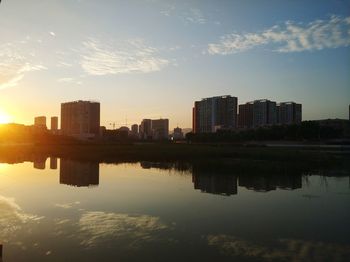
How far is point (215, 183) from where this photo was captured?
3042cm

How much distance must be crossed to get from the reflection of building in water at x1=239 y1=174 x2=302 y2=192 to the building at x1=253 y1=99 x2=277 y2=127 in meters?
156

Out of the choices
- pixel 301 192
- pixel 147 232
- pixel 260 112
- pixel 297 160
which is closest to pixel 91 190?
pixel 147 232

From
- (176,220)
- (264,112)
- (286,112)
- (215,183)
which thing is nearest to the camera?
(176,220)

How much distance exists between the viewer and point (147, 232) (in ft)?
49.8

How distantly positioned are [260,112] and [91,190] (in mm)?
171528

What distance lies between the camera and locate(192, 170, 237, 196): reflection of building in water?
26984mm

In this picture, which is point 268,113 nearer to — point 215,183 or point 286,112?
point 286,112

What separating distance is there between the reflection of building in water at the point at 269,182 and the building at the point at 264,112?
6153 inches

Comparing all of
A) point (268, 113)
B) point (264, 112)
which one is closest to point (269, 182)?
point (264, 112)

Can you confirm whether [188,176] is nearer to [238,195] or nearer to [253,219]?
[238,195]

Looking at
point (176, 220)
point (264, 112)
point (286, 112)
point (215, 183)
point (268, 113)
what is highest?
point (286, 112)

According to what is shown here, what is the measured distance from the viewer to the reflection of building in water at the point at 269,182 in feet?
93.0

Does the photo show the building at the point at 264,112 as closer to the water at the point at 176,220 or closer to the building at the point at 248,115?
the building at the point at 248,115

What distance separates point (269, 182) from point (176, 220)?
15.8 metres
